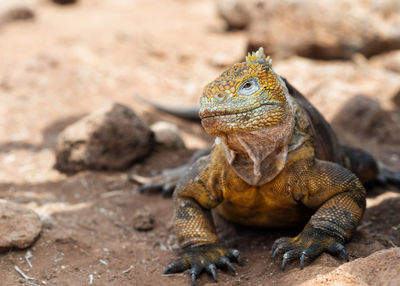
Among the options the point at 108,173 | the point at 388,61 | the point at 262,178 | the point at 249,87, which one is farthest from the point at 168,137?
the point at 388,61

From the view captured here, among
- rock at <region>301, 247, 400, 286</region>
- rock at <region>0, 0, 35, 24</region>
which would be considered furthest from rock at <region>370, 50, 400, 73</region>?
rock at <region>0, 0, 35, 24</region>

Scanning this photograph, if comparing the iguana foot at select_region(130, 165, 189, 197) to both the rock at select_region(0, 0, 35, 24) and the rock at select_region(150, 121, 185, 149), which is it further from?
the rock at select_region(0, 0, 35, 24)

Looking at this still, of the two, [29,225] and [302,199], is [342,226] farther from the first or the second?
[29,225]

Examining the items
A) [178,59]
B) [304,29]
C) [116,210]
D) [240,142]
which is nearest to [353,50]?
[304,29]

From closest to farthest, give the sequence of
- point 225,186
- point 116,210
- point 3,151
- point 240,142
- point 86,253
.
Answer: point 240,142 → point 225,186 → point 86,253 → point 116,210 → point 3,151

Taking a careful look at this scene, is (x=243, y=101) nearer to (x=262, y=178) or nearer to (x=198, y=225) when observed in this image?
(x=262, y=178)

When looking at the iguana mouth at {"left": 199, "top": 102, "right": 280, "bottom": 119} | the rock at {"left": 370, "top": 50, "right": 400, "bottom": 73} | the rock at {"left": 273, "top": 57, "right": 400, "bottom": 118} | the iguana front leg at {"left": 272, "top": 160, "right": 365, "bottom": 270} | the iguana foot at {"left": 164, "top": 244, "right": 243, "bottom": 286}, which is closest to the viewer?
the iguana mouth at {"left": 199, "top": 102, "right": 280, "bottom": 119}

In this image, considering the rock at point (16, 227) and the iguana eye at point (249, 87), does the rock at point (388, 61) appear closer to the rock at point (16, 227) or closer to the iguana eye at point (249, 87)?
the iguana eye at point (249, 87)
